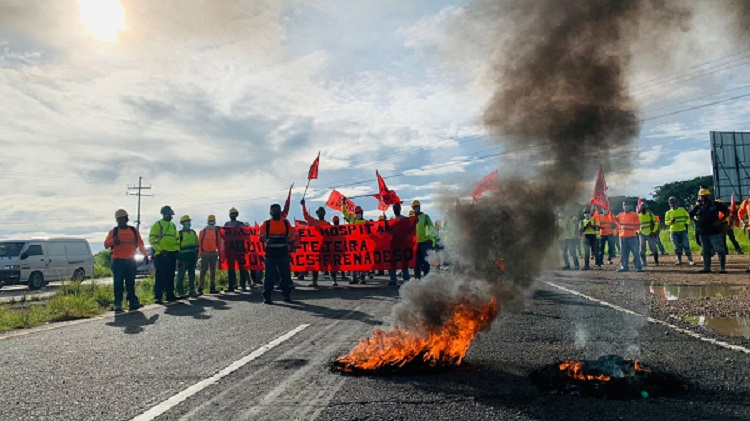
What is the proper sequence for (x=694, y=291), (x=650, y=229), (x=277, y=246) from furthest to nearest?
(x=650, y=229) → (x=277, y=246) → (x=694, y=291)

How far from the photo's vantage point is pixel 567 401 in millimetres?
3727

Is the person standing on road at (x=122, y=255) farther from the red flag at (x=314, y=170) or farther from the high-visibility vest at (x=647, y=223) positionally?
the high-visibility vest at (x=647, y=223)

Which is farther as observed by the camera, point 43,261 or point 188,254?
point 43,261

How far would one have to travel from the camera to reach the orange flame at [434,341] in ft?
16.1

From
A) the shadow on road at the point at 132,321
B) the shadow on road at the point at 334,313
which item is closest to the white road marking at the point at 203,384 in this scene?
the shadow on road at the point at 334,313

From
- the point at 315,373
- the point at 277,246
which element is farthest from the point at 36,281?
the point at 315,373

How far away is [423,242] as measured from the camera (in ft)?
44.1

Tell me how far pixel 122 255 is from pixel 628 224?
13481 millimetres

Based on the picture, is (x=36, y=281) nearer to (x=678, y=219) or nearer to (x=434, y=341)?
(x=434, y=341)

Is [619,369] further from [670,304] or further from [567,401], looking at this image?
[670,304]

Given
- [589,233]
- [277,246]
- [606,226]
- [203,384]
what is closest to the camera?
[203,384]

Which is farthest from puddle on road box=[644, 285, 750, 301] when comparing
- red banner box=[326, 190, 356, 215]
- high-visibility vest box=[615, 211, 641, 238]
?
red banner box=[326, 190, 356, 215]

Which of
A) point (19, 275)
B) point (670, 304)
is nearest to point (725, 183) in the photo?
point (670, 304)

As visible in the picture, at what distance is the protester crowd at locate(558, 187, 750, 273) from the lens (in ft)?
45.8
